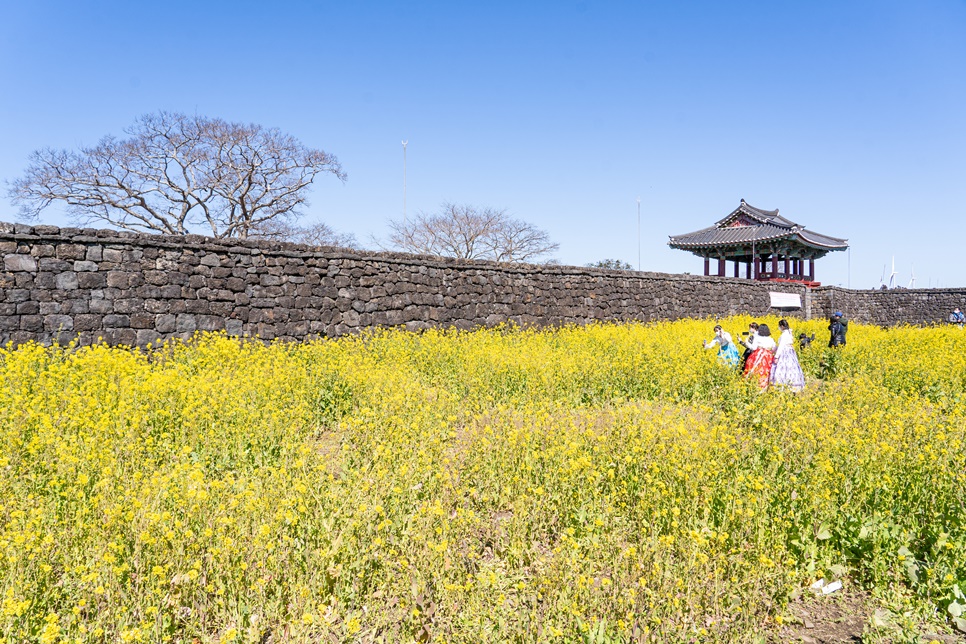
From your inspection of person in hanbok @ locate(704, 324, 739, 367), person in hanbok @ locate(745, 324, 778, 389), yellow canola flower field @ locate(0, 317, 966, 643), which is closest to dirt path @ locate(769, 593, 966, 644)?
yellow canola flower field @ locate(0, 317, 966, 643)

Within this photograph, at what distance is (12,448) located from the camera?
4320 mm

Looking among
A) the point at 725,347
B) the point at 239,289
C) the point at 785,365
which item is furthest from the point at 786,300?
the point at 239,289

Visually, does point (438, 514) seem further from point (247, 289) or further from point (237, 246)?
point (237, 246)

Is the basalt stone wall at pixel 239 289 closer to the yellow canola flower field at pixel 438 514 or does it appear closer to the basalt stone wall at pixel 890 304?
the yellow canola flower field at pixel 438 514

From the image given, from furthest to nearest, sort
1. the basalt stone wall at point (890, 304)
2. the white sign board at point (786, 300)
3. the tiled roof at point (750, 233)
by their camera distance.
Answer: the tiled roof at point (750, 233) → the basalt stone wall at point (890, 304) → the white sign board at point (786, 300)

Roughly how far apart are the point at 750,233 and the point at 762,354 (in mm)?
24475

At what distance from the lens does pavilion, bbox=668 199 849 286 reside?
1177 inches

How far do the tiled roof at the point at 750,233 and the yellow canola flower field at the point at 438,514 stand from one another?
25492 millimetres

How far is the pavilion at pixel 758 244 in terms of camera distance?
29.9 metres

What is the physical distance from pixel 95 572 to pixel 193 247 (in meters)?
8.11

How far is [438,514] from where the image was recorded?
130 inches

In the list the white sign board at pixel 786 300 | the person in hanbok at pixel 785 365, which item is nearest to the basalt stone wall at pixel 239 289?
the person in hanbok at pixel 785 365

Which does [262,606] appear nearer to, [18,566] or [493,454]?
[18,566]

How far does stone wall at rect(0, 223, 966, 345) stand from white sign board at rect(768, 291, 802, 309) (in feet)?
33.8
